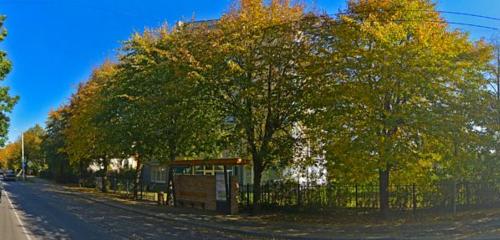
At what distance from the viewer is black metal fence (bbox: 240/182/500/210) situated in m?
19.8

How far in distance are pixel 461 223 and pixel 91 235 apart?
1115cm

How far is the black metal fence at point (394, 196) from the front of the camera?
19.8m

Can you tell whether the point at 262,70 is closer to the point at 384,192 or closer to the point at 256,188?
the point at 256,188

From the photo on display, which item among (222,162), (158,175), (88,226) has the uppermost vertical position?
(222,162)

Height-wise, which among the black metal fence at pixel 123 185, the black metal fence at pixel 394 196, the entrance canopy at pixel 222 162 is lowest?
the black metal fence at pixel 123 185

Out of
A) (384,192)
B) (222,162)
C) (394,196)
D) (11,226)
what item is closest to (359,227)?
(384,192)

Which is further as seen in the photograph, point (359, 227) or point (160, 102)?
point (160, 102)

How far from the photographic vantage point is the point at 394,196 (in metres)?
19.9

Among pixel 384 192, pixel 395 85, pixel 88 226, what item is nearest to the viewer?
pixel 395 85

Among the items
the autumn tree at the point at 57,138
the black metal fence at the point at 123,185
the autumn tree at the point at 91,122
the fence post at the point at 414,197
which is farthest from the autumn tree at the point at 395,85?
the autumn tree at the point at 57,138

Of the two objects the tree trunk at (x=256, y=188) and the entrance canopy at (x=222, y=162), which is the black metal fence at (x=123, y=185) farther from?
the tree trunk at (x=256, y=188)

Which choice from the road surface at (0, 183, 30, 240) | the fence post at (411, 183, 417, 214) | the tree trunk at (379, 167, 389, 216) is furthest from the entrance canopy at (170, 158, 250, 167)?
the road surface at (0, 183, 30, 240)

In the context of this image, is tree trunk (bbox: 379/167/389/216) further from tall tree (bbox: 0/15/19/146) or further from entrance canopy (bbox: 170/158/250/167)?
tall tree (bbox: 0/15/19/146)

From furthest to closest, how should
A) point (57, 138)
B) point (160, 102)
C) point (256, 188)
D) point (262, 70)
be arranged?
point (57, 138)
point (160, 102)
point (256, 188)
point (262, 70)
